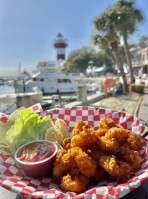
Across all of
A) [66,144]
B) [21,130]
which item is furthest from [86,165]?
[21,130]

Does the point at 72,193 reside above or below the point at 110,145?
below

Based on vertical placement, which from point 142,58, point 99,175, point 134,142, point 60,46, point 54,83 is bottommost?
point 99,175

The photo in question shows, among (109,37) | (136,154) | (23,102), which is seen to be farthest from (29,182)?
(109,37)

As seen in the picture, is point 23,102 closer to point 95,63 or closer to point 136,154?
point 136,154

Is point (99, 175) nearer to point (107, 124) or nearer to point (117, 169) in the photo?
point (117, 169)

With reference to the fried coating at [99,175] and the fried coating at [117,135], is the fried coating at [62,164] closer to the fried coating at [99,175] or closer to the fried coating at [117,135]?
the fried coating at [99,175]
